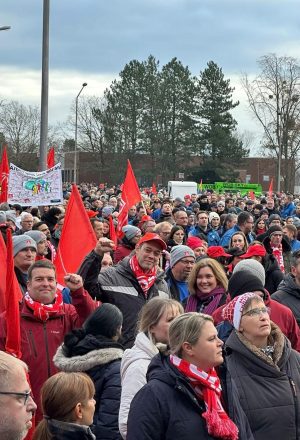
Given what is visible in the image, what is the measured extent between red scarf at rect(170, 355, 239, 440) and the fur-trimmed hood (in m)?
0.68

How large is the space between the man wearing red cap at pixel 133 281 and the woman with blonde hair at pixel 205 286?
0.24m

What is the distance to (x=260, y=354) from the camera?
4.41 metres

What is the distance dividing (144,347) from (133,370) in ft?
0.64

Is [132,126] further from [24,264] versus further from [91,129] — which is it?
[24,264]

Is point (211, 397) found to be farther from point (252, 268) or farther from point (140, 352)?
point (252, 268)

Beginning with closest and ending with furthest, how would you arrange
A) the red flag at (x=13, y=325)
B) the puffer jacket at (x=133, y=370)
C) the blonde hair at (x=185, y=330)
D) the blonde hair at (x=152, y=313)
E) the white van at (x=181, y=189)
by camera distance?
the blonde hair at (x=185, y=330)
the puffer jacket at (x=133, y=370)
the blonde hair at (x=152, y=313)
the red flag at (x=13, y=325)
the white van at (x=181, y=189)

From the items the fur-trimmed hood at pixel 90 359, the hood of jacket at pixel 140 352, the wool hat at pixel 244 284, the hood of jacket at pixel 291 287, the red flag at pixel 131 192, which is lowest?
the fur-trimmed hood at pixel 90 359

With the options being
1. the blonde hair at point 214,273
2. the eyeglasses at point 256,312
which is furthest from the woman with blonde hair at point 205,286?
the eyeglasses at point 256,312

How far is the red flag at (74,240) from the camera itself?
8.08m

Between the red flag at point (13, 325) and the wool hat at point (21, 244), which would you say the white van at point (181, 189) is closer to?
the wool hat at point (21, 244)

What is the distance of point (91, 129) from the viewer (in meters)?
74.8

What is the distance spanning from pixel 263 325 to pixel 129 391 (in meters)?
0.92

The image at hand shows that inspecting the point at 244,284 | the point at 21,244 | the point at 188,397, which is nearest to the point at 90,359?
the point at 188,397

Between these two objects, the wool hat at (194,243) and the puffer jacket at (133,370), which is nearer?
the puffer jacket at (133,370)
